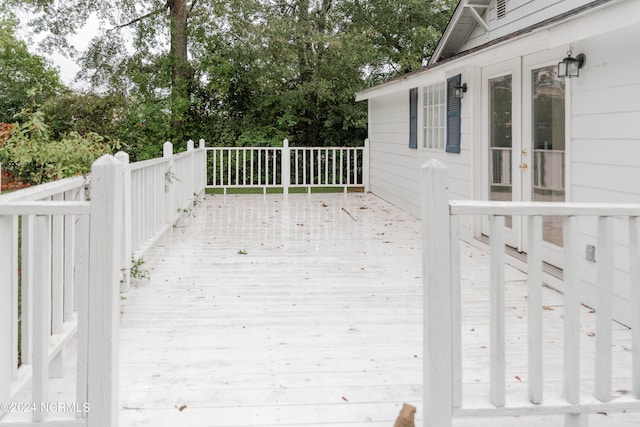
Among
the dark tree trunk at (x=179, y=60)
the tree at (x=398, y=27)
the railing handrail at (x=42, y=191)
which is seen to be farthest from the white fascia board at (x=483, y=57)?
the dark tree trunk at (x=179, y=60)

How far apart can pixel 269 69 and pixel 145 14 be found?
3835mm

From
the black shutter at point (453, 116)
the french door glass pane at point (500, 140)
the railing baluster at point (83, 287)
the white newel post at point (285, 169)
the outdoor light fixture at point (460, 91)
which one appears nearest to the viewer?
the railing baluster at point (83, 287)

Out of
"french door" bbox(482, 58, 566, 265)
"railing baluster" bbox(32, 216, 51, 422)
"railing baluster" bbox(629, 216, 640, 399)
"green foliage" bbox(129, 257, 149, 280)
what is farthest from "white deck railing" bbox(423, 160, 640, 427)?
"green foliage" bbox(129, 257, 149, 280)

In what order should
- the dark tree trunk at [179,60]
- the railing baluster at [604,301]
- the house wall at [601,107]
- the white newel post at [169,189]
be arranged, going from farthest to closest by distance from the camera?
the dark tree trunk at [179,60], the white newel post at [169,189], the house wall at [601,107], the railing baluster at [604,301]

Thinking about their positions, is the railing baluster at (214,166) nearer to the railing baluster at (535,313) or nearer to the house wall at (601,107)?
the house wall at (601,107)

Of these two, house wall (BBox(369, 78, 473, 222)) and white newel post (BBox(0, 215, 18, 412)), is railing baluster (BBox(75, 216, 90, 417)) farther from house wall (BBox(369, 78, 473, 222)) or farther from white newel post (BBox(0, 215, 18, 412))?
house wall (BBox(369, 78, 473, 222))

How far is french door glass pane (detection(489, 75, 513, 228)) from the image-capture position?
6.67 metres

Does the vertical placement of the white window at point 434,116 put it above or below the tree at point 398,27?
below

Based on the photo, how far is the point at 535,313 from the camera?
92.2 inches

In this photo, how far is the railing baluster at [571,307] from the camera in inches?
91.7

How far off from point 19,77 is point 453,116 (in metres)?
13.6

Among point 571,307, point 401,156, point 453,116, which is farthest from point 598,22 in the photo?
point 401,156

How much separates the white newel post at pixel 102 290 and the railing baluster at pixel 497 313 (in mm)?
1300

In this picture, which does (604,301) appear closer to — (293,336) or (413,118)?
(293,336)
